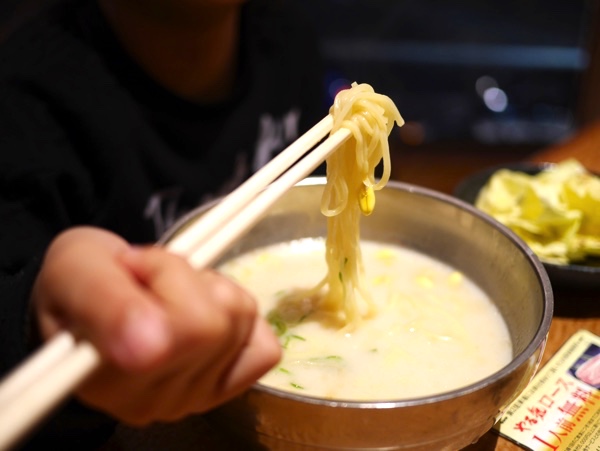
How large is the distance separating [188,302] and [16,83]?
3.43 feet

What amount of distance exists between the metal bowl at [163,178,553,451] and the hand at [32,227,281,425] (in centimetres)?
13

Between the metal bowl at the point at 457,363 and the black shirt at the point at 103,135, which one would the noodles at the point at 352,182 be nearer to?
the metal bowl at the point at 457,363

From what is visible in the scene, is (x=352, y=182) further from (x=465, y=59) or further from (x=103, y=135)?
(x=465, y=59)

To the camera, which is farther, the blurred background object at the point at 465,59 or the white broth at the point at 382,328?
the blurred background object at the point at 465,59

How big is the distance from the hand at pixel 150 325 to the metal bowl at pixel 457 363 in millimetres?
130

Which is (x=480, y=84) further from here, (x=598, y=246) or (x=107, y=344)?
(x=107, y=344)

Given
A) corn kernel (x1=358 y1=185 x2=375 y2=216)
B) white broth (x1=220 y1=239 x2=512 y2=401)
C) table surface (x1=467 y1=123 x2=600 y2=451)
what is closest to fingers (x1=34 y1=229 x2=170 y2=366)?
white broth (x1=220 y1=239 x2=512 y2=401)

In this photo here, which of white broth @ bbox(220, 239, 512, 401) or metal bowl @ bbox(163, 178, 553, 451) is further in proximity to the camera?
white broth @ bbox(220, 239, 512, 401)

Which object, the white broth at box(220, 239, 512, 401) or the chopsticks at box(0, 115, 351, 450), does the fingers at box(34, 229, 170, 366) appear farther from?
the white broth at box(220, 239, 512, 401)

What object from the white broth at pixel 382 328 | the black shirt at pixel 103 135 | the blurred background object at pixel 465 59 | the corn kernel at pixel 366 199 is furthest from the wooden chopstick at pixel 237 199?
the blurred background object at pixel 465 59

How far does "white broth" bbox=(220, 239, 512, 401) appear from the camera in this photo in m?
0.94

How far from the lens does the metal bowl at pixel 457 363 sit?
0.72 meters

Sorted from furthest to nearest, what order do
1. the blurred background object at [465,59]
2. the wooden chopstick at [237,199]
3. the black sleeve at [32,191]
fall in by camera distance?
the blurred background object at [465,59] → the black sleeve at [32,191] → the wooden chopstick at [237,199]

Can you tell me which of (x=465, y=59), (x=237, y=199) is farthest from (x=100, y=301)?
(x=465, y=59)
